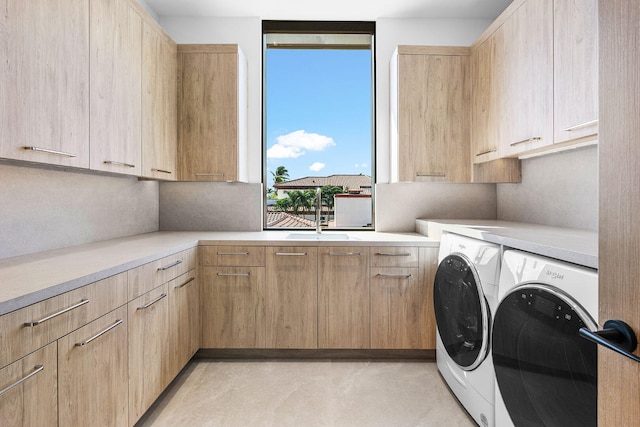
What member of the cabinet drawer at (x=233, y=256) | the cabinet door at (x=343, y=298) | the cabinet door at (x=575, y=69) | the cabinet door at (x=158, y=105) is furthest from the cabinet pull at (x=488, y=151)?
the cabinet door at (x=158, y=105)

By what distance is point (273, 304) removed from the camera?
2.34 m

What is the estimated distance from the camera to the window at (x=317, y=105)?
307 centimetres

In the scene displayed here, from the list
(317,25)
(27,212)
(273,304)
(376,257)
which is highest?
(317,25)

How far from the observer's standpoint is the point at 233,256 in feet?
7.68

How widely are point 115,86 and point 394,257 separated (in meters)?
1.97

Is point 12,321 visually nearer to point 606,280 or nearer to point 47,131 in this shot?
point 47,131

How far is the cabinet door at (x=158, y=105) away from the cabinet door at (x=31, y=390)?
4.57 feet

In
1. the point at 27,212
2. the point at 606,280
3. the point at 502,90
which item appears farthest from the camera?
the point at 502,90

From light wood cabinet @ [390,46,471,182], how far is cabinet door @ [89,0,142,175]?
1822 mm

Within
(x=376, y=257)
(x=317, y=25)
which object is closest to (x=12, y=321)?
(x=376, y=257)

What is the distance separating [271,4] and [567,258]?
8.95 feet

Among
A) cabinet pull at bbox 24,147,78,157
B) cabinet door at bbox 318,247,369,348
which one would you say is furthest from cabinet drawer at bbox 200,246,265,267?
cabinet pull at bbox 24,147,78,157

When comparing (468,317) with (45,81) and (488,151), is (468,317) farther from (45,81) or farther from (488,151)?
(45,81)

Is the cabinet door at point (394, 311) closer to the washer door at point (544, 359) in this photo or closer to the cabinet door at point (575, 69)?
the washer door at point (544, 359)
